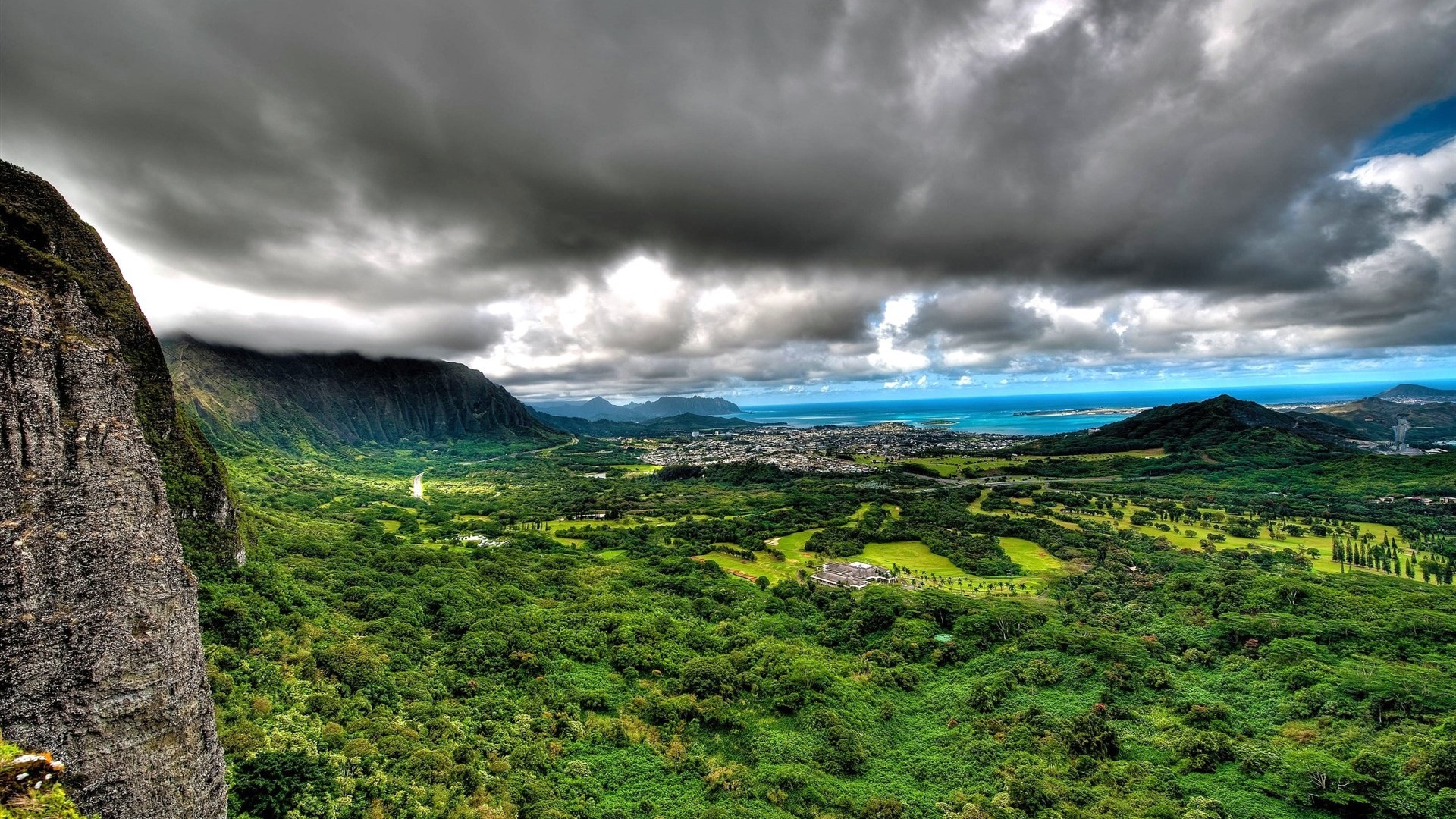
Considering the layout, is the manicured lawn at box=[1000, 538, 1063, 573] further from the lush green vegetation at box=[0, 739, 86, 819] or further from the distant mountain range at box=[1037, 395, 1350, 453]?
the distant mountain range at box=[1037, 395, 1350, 453]

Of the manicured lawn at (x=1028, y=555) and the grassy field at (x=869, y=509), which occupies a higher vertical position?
the grassy field at (x=869, y=509)

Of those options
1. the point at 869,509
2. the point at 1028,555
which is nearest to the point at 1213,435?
the point at 869,509

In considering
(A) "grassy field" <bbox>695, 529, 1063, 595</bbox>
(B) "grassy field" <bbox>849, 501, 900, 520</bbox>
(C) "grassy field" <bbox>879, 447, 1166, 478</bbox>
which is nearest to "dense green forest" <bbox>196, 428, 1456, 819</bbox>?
(A) "grassy field" <bbox>695, 529, 1063, 595</bbox>

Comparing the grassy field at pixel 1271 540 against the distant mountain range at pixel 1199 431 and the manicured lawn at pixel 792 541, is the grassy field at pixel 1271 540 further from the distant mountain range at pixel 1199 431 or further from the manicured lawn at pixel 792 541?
the distant mountain range at pixel 1199 431

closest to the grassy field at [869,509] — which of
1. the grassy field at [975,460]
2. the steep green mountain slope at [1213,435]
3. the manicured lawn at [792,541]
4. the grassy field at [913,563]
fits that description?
the manicured lawn at [792,541]

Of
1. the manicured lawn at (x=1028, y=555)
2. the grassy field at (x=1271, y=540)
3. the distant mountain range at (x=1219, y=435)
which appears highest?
the distant mountain range at (x=1219, y=435)

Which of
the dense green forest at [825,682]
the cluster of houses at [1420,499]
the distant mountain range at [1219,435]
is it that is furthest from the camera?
the distant mountain range at [1219,435]

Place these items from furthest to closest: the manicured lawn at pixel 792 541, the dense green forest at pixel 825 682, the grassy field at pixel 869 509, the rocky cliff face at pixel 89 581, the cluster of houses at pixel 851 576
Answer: the grassy field at pixel 869 509
the manicured lawn at pixel 792 541
the cluster of houses at pixel 851 576
the dense green forest at pixel 825 682
the rocky cliff face at pixel 89 581
